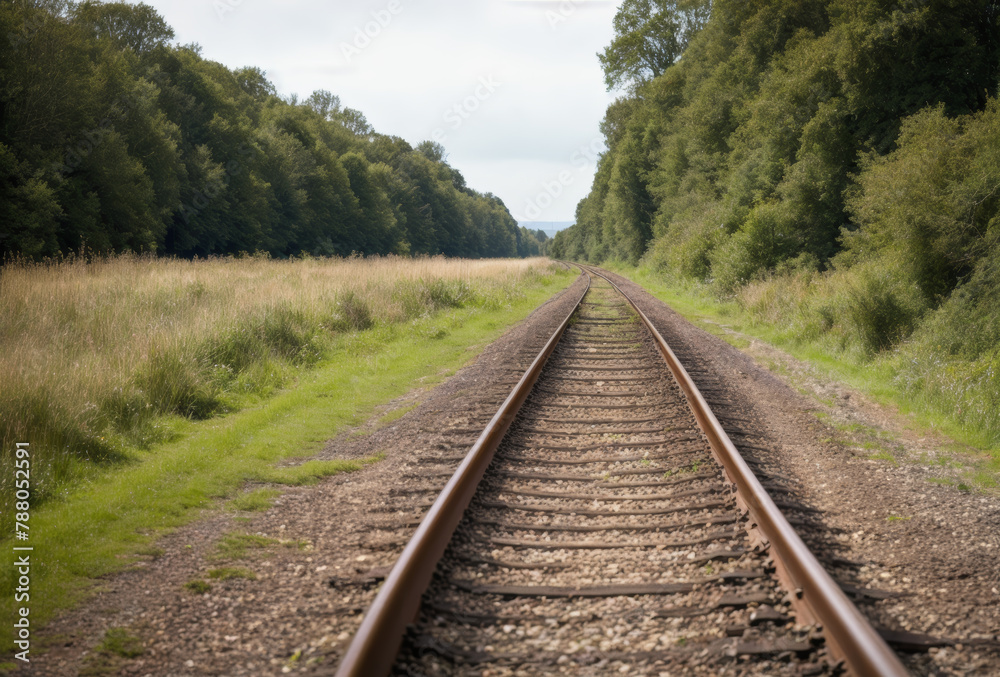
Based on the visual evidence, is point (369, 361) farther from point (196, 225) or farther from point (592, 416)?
point (196, 225)

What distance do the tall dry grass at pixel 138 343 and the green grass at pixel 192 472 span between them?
0.33 meters

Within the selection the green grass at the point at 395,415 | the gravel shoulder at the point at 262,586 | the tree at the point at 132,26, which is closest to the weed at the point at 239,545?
the gravel shoulder at the point at 262,586

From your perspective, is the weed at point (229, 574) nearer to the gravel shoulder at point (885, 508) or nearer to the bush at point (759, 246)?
the gravel shoulder at point (885, 508)

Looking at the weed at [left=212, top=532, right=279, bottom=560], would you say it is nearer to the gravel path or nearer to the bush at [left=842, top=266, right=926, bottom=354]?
the gravel path

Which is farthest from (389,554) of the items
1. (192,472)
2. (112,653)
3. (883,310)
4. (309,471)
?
(883,310)

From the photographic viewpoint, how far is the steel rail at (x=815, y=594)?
221 centimetres

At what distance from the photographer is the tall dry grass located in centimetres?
527

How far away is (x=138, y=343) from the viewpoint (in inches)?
284

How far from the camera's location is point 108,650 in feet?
8.77

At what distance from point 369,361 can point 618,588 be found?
7.70 metres

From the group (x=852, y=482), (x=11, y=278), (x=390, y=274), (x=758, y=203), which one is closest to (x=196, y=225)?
(x=390, y=274)

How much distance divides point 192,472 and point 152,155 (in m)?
31.7

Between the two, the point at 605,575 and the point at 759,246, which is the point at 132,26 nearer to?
the point at 759,246

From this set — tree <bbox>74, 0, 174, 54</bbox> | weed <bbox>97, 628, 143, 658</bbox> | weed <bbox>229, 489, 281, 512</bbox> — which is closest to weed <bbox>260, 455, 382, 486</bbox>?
weed <bbox>229, 489, 281, 512</bbox>
